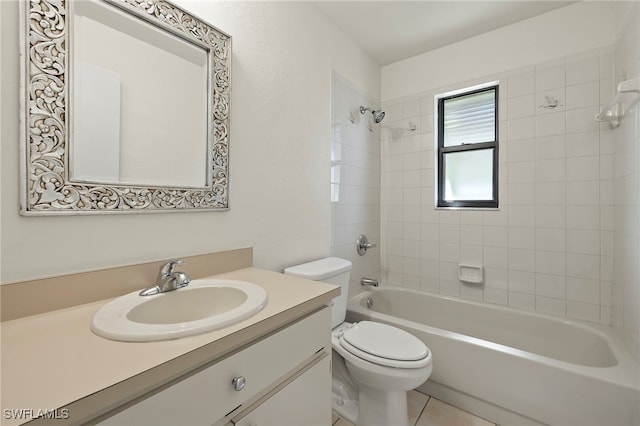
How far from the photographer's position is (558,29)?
5.86 feet

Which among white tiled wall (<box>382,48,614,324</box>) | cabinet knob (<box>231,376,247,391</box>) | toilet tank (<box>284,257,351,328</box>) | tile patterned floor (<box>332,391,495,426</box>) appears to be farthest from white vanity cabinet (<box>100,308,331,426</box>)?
white tiled wall (<box>382,48,614,324</box>)

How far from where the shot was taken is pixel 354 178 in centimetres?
216

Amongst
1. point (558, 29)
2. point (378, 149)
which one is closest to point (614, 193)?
point (558, 29)

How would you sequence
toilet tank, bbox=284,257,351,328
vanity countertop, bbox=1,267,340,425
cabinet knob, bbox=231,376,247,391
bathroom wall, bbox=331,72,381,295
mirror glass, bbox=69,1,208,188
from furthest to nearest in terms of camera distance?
bathroom wall, bbox=331,72,381,295
toilet tank, bbox=284,257,351,328
mirror glass, bbox=69,1,208,188
cabinet knob, bbox=231,376,247,391
vanity countertop, bbox=1,267,340,425

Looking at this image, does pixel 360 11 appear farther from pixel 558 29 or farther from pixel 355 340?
pixel 355 340

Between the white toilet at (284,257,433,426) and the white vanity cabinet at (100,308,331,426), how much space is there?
38cm

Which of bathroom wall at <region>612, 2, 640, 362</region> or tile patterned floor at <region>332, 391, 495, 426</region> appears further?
tile patterned floor at <region>332, 391, 495, 426</region>

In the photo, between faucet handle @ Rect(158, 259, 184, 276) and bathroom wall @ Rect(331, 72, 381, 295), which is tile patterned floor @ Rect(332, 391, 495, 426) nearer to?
bathroom wall @ Rect(331, 72, 381, 295)

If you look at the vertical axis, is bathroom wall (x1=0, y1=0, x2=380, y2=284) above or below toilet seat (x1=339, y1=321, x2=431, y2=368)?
above

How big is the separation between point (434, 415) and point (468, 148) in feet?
6.20

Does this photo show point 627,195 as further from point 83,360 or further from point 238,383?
point 83,360

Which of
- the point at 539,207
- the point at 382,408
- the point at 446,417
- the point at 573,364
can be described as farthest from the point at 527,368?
the point at 539,207

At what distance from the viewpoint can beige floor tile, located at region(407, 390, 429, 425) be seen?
4.82 feet

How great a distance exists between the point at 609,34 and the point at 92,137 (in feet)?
8.99
